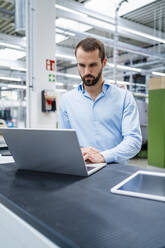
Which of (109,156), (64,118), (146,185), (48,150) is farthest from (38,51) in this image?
(146,185)

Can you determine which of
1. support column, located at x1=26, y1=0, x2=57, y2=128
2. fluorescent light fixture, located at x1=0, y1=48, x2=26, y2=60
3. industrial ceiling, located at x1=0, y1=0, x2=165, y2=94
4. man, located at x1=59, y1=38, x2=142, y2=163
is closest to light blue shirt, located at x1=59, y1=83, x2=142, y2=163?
man, located at x1=59, y1=38, x2=142, y2=163

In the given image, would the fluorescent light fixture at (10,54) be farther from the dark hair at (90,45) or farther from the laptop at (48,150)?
the laptop at (48,150)

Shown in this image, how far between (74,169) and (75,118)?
69 centimetres

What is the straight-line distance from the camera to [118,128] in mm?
1468

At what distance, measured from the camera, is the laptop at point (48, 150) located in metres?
0.80

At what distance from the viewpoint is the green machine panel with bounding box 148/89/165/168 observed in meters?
4.12

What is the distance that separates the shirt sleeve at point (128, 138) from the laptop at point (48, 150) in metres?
0.19

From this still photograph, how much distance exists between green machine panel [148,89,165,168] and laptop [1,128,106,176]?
339cm

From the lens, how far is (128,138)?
130 centimetres

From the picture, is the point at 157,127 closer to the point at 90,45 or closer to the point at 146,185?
the point at 90,45

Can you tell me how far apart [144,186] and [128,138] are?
57 cm

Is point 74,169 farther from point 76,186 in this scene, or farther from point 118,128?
point 118,128

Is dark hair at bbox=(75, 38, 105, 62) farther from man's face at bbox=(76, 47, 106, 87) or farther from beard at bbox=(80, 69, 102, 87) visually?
beard at bbox=(80, 69, 102, 87)

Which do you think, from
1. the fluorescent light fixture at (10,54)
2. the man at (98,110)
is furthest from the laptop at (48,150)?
the fluorescent light fixture at (10,54)
